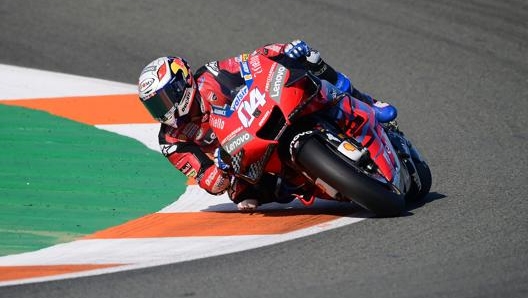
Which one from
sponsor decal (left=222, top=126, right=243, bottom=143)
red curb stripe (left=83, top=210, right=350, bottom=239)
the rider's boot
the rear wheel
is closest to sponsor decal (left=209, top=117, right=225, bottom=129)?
sponsor decal (left=222, top=126, right=243, bottom=143)

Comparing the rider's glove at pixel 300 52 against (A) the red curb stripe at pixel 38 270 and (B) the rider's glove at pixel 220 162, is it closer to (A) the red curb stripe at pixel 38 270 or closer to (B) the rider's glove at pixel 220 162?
(B) the rider's glove at pixel 220 162

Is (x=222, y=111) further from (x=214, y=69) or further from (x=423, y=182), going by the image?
(x=423, y=182)

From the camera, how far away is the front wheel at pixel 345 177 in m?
6.83

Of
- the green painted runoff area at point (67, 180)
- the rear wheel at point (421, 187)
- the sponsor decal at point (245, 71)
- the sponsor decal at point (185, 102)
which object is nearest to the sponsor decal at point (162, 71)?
the sponsor decal at point (185, 102)

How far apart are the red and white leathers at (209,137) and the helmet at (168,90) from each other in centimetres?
10

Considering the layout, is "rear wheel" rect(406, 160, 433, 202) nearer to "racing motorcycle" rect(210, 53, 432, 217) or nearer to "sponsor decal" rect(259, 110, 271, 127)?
"racing motorcycle" rect(210, 53, 432, 217)

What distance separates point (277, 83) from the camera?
23.3ft

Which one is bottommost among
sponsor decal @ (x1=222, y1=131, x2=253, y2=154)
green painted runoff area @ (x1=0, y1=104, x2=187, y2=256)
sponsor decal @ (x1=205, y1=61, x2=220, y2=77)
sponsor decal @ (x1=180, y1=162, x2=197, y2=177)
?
green painted runoff area @ (x1=0, y1=104, x2=187, y2=256)

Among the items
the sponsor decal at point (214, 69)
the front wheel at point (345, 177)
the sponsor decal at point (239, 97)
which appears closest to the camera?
the front wheel at point (345, 177)

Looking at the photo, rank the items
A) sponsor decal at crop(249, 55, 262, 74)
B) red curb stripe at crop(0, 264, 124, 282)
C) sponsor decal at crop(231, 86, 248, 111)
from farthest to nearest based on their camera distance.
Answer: sponsor decal at crop(249, 55, 262, 74), sponsor decal at crop(231, 86, 248, 111), red curb stripe at crop(0, 264, 124, 282)

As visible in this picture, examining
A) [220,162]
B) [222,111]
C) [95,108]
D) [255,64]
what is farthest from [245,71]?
[95,108]

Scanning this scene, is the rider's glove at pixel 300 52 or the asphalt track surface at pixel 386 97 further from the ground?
the rider's glove at pixel 300 52

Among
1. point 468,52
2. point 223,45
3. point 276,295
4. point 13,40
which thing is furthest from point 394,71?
point 276,295

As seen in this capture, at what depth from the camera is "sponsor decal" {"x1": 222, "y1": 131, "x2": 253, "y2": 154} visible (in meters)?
7.05
